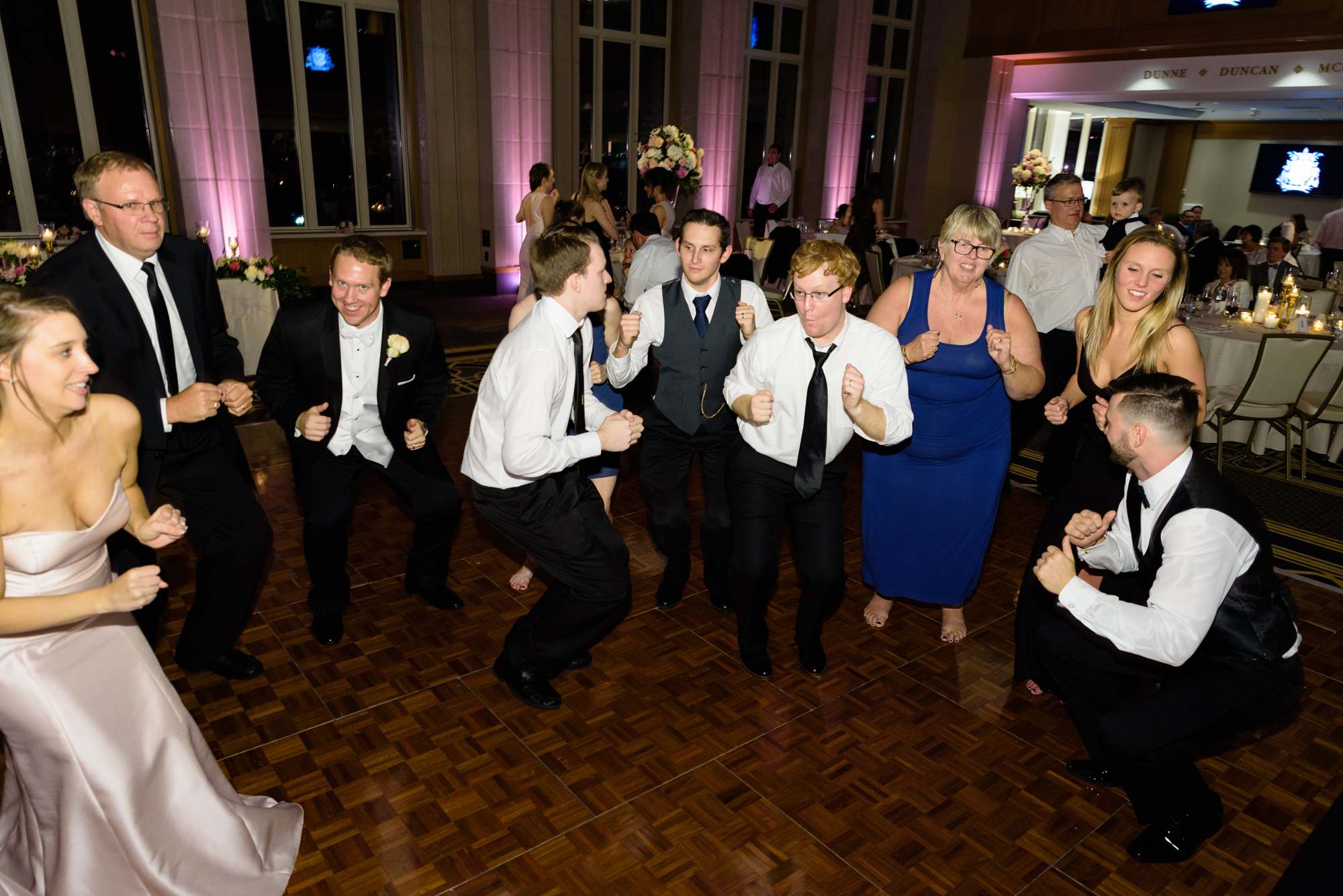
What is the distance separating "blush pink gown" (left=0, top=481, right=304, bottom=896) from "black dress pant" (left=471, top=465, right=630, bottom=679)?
1006mm

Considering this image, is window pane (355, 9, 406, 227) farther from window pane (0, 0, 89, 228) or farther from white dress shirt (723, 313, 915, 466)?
white dress shirt (723, 313, 915, 466)

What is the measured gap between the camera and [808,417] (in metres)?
2.80

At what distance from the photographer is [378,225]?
1078 cm

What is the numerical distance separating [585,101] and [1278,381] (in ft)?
30.5

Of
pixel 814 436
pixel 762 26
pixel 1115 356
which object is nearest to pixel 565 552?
pixel 814 436

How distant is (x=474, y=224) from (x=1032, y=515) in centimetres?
816

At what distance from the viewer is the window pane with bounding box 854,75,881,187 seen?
14.8 meters

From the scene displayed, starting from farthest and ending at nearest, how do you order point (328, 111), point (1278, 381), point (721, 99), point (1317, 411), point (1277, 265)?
point (721, 99) < point (328, 111) < point (1277, 265) < point (1317, 411) < point (1278, 381)

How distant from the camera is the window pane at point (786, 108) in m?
13.7

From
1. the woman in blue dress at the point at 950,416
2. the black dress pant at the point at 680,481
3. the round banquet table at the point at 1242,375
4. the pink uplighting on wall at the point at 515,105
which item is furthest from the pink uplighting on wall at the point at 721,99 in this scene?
the woman in blue dress at the point at 950,416

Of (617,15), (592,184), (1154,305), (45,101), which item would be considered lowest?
(1154,305)

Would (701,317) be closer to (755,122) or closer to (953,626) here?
(953,626)

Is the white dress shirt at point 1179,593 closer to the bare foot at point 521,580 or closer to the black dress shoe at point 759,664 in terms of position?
the black dress shoe at point 759,664

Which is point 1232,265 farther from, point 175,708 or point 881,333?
point 175,708
